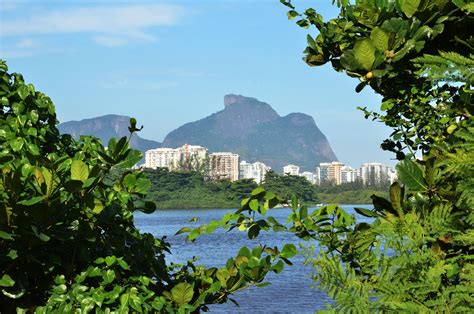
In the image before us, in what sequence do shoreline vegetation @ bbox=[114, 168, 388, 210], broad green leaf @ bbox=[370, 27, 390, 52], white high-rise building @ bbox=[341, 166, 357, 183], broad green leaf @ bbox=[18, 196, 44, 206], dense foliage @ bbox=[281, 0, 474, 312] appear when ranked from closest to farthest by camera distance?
dense foliage @ bbox=[281, 0, 474, 312] < broad green leaf @ bbox=[18, 196, 44, 206] < broad green leaf @ bbox=[370, 27, 390, 52] < shoreline vegetation @ bbox=[114, 168, 388, 210] < white high-rise building @ bbox=[341, 166, 357, 183]

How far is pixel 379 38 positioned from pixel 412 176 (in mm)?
550

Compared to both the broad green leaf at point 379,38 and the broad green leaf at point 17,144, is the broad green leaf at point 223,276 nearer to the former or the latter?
the broad green leaf at point 17,144

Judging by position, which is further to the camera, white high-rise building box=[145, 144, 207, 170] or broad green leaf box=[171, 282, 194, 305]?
white high-rise building box=[145, 144, 207, 170]

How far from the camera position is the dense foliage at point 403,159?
66.5 inches

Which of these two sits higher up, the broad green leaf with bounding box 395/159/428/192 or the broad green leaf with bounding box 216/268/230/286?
the broad green leaf with bounding box 395/159/428/192

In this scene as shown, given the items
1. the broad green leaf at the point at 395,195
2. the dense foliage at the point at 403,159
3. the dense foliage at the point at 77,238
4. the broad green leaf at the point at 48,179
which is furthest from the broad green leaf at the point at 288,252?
the broad green leaf at the point at 48,179

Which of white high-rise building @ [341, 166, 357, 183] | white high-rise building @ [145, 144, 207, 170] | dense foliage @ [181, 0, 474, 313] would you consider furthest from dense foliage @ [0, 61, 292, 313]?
white high-rise building @ [341, 166, 357, 183]

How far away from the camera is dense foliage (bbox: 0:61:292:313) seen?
2.45 m

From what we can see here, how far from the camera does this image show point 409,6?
268 centimetres

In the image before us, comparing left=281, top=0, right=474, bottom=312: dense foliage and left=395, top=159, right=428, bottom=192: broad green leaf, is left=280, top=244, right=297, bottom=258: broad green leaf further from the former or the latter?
left=395, top=159, right=428, bottom=192: broad green leaf

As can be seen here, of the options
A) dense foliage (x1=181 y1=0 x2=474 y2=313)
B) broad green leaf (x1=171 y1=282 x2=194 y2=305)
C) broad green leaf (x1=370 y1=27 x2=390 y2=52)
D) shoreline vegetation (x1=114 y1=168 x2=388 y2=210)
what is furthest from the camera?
shoreline vegetation (x1=114 y1=168 x2=388 y2=210)

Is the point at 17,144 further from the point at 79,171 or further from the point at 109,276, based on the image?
the point at 109,276

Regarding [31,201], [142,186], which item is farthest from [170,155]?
[31,201]

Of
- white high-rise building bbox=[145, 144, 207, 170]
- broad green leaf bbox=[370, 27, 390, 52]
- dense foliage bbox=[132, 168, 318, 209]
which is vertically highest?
white high-rise building bbox=[145, 144, 207, 170]
